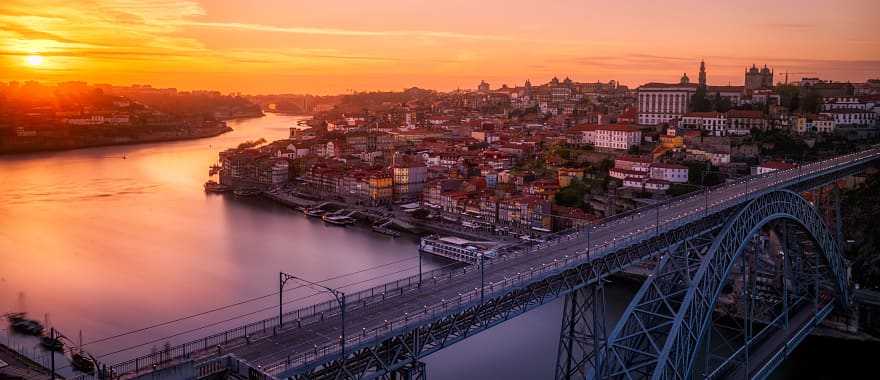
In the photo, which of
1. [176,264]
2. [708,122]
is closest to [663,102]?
[708,122]

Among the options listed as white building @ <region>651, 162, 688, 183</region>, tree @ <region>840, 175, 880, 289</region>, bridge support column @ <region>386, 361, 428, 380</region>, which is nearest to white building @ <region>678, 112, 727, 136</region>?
white building @ <region>651, 162, 688, 183</region>

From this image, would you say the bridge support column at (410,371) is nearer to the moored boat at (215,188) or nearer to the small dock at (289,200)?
the small dock at (289,200)

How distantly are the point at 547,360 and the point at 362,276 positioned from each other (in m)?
3.68

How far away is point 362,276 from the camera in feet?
34.1

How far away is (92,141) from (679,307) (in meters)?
30.9

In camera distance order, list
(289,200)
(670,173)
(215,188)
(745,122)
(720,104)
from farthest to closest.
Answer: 1. (720,104)
2. (215,188)
3. (745,122)
4. (289,200)
5. (670,173)

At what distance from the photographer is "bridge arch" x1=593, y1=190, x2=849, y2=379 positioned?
533 cm

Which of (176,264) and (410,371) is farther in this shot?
(176,264)

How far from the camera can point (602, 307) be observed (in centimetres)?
521

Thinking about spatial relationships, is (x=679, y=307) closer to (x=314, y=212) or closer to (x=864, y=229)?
(x=864, y=229)

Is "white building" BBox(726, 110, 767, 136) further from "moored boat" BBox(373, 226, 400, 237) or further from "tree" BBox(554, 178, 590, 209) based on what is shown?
"moored boat" BBox(373, 226, 400, 237)

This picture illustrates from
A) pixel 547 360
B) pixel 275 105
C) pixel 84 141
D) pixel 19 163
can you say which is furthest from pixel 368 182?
pixel 275 105

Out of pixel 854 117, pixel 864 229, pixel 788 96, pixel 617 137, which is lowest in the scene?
pixel 864 229

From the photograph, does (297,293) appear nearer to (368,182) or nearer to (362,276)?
(362,276)
